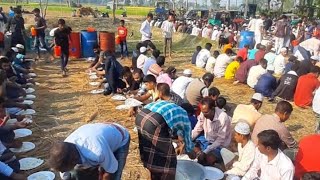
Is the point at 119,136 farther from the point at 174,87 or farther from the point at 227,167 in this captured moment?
the point at 174,87

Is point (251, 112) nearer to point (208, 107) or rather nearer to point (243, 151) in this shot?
point (208, 107)

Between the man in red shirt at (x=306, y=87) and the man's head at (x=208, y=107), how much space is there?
348 centimetres

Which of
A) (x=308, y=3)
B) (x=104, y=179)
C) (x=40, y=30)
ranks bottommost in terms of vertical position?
(x=104, y=179)

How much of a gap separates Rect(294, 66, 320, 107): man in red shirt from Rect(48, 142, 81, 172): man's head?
19.3 feet

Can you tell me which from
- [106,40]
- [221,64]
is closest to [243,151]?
[221,64]

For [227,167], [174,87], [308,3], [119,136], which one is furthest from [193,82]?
[308,3]

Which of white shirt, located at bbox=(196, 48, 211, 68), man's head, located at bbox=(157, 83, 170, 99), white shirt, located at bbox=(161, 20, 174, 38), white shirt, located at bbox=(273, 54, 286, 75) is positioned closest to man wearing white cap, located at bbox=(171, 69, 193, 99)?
man's head, located at bbox=(157, 83, 170, 99)

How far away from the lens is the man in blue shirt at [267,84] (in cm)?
769

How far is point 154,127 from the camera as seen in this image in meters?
3.23

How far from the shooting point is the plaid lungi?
10.6 ft

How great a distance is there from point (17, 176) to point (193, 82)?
3.38 meters

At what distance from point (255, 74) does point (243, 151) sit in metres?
4.74

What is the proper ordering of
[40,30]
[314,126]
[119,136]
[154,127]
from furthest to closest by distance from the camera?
[40,30] → [314,126] → [154,127] → [119,136]

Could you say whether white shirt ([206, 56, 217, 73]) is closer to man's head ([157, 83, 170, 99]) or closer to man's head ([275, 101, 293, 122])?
man's head ([275, 101, 293, 122])
